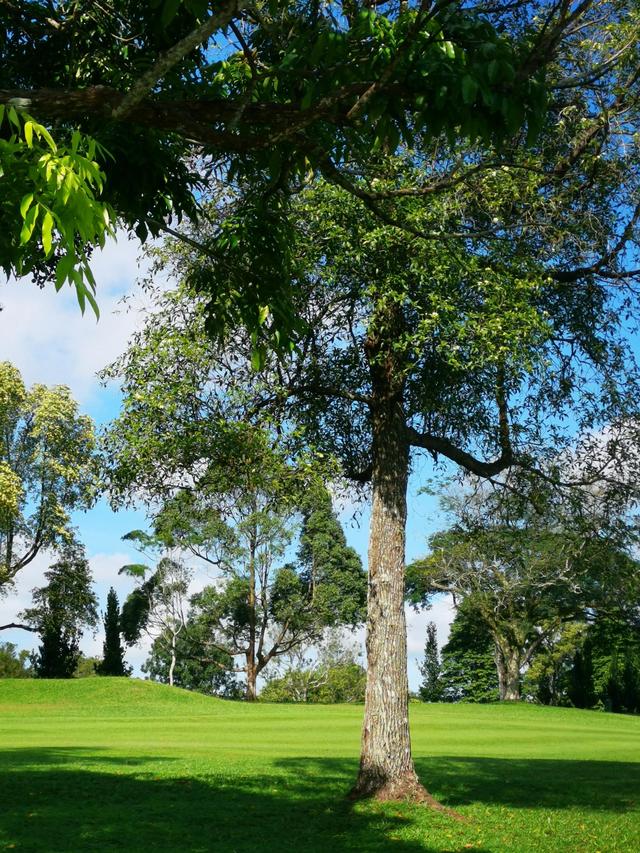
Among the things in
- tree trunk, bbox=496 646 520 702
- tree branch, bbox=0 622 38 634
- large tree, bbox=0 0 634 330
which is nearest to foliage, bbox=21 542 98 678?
tree branch, bbox=0 622 38 634

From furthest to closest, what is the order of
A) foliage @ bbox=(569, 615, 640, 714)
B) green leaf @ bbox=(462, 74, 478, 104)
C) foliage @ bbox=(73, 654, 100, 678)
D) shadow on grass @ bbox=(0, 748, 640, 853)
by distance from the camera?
foliage @ bbox=(73, 654, 100, 678) < foliage @ bbox=(569, 615, 640, 714) < shadow on grass @ bbox=(0, 748, 640, 853) < green leaf @ bbox=(462, 74, 478, 104)

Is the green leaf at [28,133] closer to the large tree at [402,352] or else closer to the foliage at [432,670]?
the large tree at [402,352]

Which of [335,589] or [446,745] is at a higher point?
[335,589]

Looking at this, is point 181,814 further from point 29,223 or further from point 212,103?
point 29,223

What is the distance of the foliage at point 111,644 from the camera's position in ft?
175

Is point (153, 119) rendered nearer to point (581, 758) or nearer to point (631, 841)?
point (631, 841)

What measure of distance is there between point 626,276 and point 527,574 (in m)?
34.1

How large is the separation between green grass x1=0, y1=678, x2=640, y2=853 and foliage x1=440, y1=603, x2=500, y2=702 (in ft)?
110

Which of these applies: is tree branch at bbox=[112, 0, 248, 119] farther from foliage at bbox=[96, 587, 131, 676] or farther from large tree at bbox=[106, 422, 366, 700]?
foliage at bbox=[96, 587, 131, 676]

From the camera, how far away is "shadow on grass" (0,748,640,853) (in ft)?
37.4

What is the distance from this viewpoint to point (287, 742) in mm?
25469

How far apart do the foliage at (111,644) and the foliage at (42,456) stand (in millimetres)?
6017

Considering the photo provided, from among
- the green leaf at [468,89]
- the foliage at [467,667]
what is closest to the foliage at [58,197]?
the green leaf at [468,89]

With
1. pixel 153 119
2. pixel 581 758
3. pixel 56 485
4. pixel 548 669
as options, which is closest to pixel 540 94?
pixel 153 119
